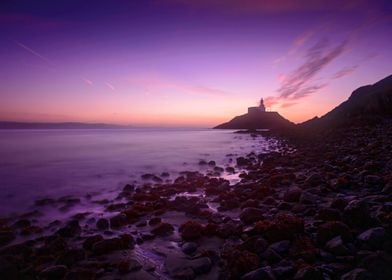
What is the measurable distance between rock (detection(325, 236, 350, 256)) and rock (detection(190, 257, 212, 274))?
2.34m

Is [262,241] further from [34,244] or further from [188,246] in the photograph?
[34,244]

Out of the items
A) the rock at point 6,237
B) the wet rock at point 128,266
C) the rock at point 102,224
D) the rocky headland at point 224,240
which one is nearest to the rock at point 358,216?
the rocky headland at point 224,240

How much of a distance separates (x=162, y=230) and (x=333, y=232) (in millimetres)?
4259

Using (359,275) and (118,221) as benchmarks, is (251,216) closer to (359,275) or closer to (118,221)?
(359,275)

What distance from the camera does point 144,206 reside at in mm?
9727

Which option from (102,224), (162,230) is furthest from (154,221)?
(102,224)

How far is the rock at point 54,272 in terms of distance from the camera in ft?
16.8

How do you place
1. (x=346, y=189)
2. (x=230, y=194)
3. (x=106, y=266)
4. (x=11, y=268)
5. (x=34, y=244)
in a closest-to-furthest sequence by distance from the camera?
1. (x=11, y=268)
2. (x=106, y=266)
3. (x=34, y=244)
4. (x=346, y=189)
5. (x=230, y=194)

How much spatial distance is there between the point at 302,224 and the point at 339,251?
4.03 ft

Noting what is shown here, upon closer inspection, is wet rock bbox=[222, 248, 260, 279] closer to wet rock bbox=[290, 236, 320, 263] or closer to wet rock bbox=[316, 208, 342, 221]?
wet rock bbox=[290, 236, 320, 263]

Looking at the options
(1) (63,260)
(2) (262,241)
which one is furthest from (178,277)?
(1) (63,260)

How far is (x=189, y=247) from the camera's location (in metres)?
6.24

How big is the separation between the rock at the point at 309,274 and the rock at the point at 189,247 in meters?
2.50

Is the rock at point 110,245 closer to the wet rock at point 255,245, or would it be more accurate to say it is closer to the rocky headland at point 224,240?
the rocky headland at point 224,240
